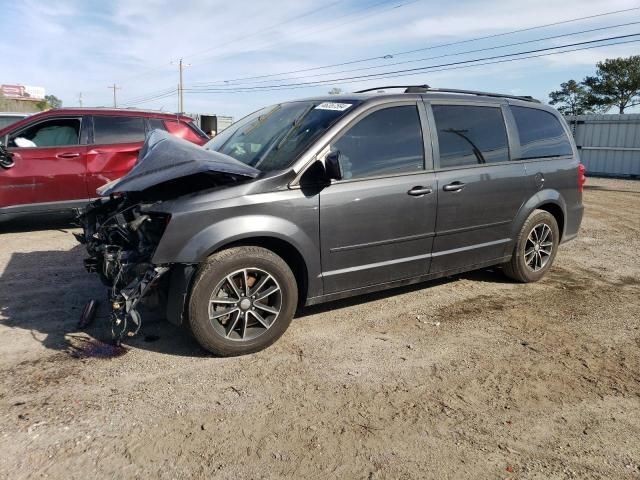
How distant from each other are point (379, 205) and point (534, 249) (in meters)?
2.28

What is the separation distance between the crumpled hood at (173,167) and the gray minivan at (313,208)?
1cm

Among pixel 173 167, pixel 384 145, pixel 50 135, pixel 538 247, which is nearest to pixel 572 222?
pixel 538 247

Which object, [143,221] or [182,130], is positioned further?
[182,130]

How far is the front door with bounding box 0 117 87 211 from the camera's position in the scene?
6.97m

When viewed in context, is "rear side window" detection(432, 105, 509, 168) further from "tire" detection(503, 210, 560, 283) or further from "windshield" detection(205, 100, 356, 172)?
"windshield" detection(205, 100, 356, 172)

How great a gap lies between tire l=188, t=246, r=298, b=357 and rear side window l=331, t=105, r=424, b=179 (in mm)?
964

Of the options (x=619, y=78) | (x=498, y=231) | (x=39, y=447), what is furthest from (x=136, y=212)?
(x=619, y=78)

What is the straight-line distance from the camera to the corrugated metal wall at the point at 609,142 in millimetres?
18703

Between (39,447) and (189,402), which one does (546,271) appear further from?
(39,447)

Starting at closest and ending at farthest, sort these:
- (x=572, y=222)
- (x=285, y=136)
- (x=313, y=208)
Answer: (x=313, y=208), (x=285, y=136), (x=572, y=222)

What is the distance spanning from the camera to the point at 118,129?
7.59m

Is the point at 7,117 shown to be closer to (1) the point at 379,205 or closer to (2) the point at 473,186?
(1) the point at 379,205

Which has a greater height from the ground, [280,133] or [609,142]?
[609,142]

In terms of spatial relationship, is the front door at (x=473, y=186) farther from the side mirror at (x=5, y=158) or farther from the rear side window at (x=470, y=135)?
the side mirror at (x=5, y=158)
